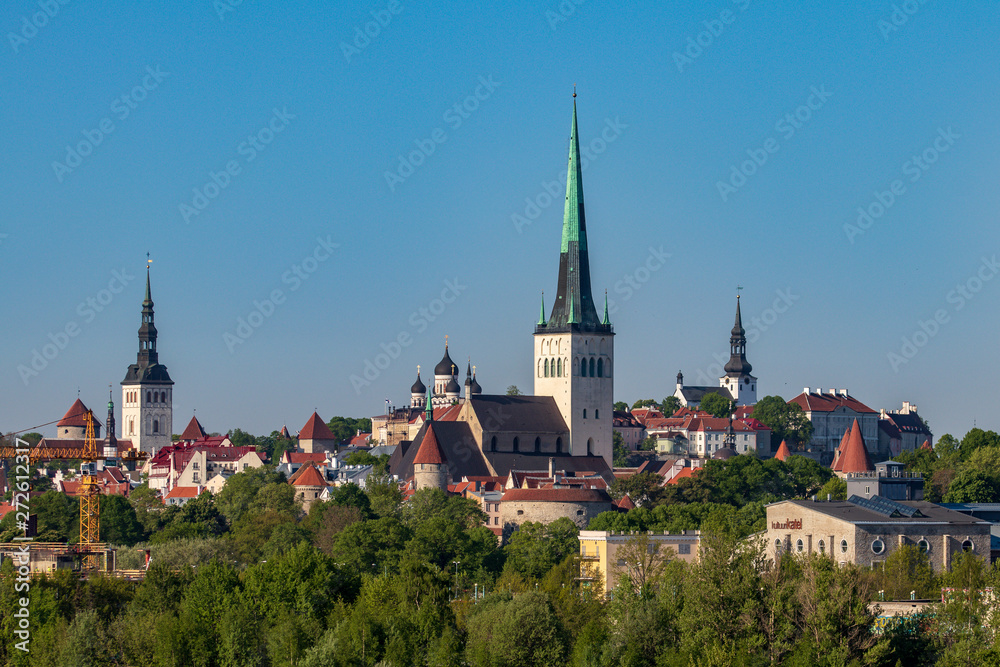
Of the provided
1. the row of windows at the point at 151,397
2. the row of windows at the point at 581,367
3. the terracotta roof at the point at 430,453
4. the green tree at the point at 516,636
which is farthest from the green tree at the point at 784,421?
the green tree at the point at 516,636

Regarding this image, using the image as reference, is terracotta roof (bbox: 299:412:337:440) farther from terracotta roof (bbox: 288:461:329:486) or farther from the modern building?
the modern building

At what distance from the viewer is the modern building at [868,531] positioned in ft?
254

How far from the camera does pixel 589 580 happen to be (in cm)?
8144

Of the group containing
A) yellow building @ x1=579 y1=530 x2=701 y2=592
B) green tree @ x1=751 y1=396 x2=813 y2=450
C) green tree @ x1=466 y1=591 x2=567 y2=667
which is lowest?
green tree @ x1=466 y1=591 x2=567 y2=667

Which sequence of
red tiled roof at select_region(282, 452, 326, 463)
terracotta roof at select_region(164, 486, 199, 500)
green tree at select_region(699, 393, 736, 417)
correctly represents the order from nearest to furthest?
terracotta roof at select_region(164, 486, 199, 500), red tiled roof at select_region(282, 452, 326, 463), green tree at select_region(699, 393, 736, 417)

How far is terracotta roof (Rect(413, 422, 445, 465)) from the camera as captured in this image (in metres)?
116

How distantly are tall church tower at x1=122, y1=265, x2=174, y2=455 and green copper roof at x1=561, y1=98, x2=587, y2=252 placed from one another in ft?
217

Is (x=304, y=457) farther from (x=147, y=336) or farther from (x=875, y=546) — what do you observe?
(x=875, y=546)

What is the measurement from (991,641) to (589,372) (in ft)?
243

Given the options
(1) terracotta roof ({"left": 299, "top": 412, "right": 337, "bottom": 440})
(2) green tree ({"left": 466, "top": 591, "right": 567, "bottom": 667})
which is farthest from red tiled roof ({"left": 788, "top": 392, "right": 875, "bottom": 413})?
(2) green tree ({"left": 466, "top": 591, "right": 567, "bottom": 667})

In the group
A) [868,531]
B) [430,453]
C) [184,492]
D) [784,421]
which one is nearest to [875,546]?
[868,531]

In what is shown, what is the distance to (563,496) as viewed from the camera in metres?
102

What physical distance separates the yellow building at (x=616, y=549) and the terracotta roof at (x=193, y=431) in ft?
324

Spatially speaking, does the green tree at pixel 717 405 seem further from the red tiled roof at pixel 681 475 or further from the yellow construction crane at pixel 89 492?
the yellow construction crane at pixel 89 492
